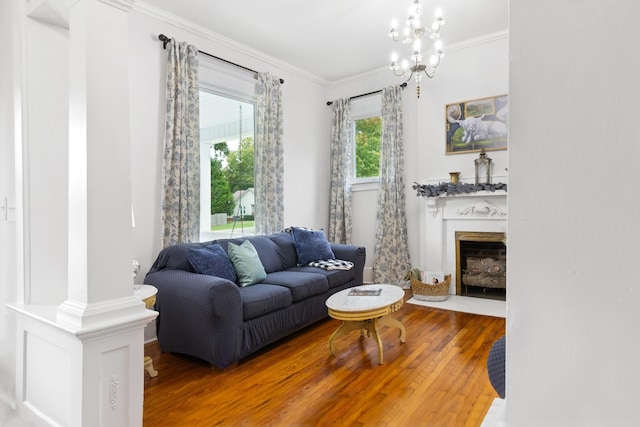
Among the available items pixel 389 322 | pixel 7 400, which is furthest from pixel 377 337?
pixel 7 400

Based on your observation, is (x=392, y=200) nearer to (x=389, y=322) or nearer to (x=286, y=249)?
(x=286, y=249)

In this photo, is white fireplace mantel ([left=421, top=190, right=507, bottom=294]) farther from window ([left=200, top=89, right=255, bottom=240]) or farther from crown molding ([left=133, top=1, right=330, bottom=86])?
crown molding ([left=133, top=1, right=330, bottom=86])

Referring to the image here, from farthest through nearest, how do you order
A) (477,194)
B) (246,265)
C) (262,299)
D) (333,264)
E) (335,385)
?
(477,194), (333,264), (246,265), (262,299), (335,385)

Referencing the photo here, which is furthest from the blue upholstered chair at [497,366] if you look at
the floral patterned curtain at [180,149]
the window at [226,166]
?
the window at [226,166]

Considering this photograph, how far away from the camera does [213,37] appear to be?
391 cm

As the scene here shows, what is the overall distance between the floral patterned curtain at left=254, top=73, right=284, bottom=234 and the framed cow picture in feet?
7.39

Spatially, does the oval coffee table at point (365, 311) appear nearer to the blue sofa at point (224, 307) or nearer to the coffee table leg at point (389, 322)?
the coffee table leg at point (389, 322)

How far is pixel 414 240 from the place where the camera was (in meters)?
→ 4.89

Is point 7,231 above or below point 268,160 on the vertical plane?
below

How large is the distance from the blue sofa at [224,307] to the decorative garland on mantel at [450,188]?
1818mm

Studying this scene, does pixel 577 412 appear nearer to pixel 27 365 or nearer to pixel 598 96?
pixel 598 96

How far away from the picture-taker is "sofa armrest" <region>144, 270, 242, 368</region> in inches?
99.3

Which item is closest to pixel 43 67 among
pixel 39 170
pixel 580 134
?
pixel 39 170

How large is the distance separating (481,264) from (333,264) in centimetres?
192
